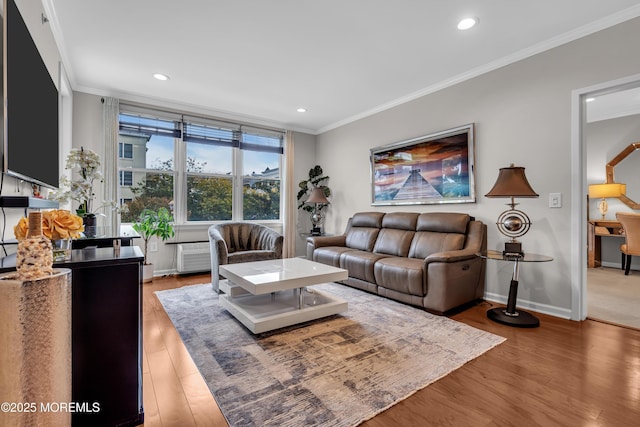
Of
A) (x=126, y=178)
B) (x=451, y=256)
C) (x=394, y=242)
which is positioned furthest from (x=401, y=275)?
(x=126, y=178)

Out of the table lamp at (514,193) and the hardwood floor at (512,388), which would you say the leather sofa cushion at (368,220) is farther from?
the hardwood floor at (512,388)

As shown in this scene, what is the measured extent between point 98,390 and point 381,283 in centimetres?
255

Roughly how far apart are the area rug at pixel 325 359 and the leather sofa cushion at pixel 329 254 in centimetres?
99

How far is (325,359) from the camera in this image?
77.4 inches

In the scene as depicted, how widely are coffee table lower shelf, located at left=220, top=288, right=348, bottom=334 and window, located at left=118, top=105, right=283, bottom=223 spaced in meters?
2.42

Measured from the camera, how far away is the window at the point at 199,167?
14.1ft

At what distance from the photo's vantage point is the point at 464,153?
3504 mm

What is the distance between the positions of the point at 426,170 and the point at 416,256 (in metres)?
1.20

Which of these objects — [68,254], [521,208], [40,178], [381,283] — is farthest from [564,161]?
[40,178]

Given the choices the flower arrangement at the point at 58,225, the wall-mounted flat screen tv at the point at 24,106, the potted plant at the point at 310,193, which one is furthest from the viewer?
the potted plant at the point at 310,193

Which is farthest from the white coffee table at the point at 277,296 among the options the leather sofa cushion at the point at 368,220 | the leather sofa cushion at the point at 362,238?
the leather sofa cushion at the point at 368,220

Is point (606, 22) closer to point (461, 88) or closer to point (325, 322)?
point (461, 88)

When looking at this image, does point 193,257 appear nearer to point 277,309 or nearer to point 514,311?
point 277,309

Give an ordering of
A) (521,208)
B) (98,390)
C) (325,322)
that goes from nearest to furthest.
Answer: (98,390) < (325,322) < (521,208)
